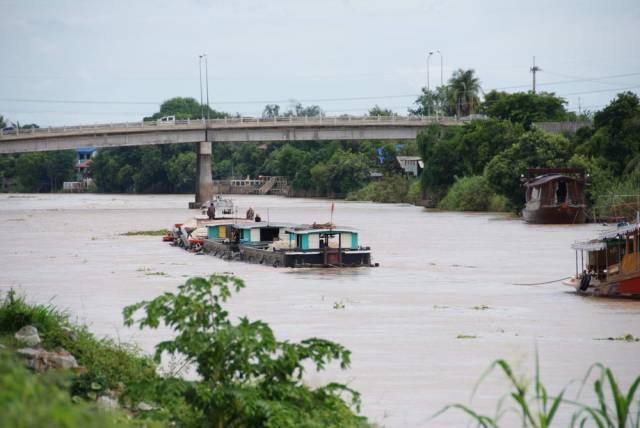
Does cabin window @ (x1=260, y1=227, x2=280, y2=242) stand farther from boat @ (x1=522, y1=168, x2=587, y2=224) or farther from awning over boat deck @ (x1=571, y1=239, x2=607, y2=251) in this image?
boat @ (x1=522, y1=168, x2=587, y2=224)

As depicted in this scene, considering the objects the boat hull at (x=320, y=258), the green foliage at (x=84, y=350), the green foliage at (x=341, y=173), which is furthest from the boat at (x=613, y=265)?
the green foliage at (x=341, y=173)

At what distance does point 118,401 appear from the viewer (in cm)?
1409

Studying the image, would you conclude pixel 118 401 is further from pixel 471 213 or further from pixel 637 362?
pixel 471 213

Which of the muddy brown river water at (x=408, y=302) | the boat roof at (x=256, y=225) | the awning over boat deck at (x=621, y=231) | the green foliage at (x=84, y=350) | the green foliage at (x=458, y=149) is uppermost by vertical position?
the green foliage at (x=458, y=149)

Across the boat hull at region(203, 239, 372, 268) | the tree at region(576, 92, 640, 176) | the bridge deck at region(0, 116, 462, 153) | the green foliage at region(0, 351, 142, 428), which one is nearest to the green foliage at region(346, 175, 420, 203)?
the bridge deck at region(0, 116, 462, 153)

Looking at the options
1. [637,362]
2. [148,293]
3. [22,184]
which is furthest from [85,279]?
[22,184]

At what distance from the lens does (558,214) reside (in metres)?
69.8

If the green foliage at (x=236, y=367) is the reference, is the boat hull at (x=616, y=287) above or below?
below

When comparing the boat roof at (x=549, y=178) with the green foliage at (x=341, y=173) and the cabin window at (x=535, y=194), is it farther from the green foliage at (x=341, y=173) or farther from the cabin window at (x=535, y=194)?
the green foliage at (x=341, y=173)

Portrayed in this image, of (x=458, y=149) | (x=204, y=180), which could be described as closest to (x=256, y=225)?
(x=458, y=149)

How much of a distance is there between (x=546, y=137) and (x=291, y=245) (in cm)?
4226

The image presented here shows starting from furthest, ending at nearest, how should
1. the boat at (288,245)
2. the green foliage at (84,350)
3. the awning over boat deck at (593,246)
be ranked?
the boat at (288,245) → the awning over boat deck at (593,246) → the green foliage at (84,350)

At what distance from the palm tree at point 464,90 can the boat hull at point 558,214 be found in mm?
75848

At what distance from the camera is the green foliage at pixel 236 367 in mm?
11336
